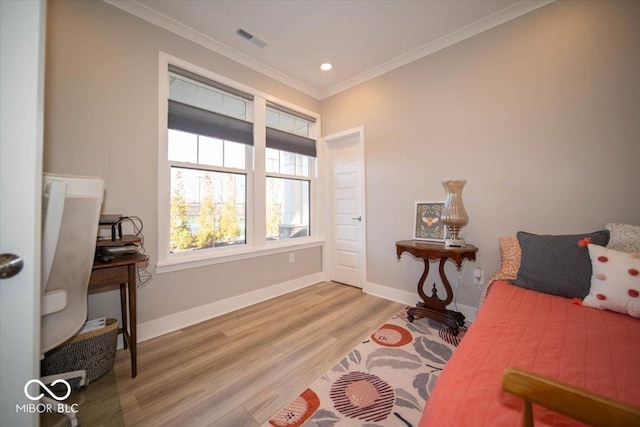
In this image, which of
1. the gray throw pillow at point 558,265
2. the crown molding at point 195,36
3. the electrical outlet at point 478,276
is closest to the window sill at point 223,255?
the electrical outlet at point 478,276

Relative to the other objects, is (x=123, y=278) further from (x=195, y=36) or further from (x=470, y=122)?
(x=470, y=122)

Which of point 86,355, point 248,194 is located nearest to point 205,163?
point 248,194

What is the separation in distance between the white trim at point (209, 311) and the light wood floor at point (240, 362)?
2.8 inches

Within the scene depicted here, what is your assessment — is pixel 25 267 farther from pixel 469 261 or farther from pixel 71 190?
pixel 469 261

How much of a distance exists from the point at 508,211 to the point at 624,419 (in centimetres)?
216

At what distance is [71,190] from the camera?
3.76 feet

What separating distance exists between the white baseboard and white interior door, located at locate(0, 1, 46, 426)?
2801 millimetres

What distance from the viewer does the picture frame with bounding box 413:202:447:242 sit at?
8.29ft

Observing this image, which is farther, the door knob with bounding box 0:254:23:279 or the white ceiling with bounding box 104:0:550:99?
the white ceiling with bounding box 104:0:550:99

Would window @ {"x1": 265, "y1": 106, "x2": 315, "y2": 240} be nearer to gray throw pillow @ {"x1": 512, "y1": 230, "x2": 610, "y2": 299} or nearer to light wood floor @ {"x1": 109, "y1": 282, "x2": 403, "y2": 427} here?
light wood floor @ {"x1": 109, "y1": 282, "x2": 403, "y2": 427}

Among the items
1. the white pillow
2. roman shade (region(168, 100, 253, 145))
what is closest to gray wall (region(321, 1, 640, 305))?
the white pillow

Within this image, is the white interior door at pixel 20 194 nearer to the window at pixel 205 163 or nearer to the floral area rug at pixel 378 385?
the floral area rug at pixel 378 385

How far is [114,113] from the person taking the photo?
195cm

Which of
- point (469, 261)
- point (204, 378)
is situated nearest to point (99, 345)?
point (204, 378)
